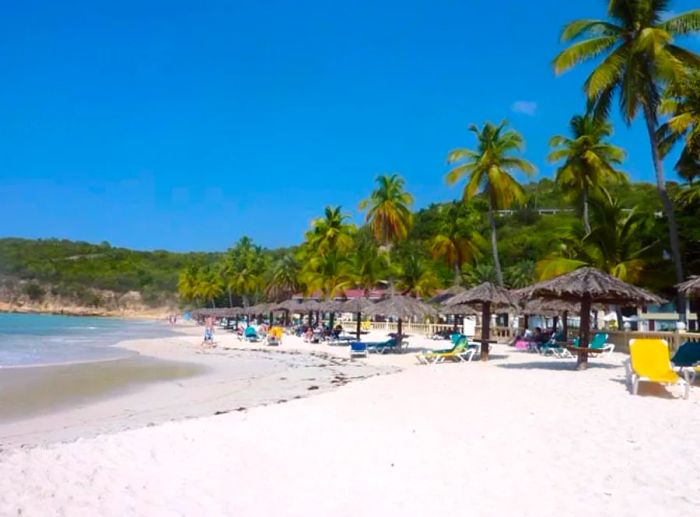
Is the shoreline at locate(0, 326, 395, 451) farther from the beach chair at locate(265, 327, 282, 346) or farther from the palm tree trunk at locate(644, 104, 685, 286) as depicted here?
the palm tree trunk at locate(644, 104, 685, 286)

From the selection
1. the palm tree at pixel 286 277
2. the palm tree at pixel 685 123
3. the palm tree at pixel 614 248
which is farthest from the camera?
the palm tree at pixel 286 277

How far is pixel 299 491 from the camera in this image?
5.29m

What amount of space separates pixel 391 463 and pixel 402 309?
15483 millimetres

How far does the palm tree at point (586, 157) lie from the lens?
2848cm

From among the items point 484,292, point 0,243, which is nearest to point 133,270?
point 0,243

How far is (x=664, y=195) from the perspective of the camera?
19.2 m

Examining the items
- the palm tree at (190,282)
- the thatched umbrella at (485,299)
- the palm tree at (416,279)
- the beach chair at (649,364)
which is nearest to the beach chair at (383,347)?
the thatched umbrella at (485,299)

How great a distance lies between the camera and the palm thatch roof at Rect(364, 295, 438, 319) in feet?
70.2

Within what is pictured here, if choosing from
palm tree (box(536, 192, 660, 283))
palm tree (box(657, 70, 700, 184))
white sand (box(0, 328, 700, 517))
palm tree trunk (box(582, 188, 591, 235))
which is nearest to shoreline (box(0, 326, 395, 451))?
white sand (box(0, 328, 700, 517))

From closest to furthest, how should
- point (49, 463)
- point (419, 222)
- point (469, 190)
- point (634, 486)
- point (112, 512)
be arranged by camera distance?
1. point (112, 512)
2. point (634, 486)
3. point (49, 463)
4. point (469, 190)
5. point (419, 222)

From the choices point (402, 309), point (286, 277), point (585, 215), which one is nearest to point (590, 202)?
point (585, 215)

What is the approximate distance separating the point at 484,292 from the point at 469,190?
15.2m

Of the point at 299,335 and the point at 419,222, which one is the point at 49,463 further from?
the point at 419,222

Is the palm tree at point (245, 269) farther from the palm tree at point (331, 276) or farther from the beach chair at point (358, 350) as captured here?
the beach chair at point (358, 350)
